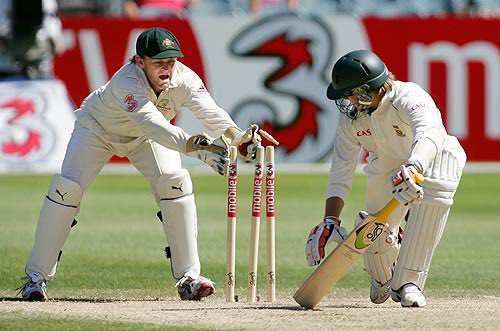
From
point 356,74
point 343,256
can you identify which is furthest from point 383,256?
point 356,74

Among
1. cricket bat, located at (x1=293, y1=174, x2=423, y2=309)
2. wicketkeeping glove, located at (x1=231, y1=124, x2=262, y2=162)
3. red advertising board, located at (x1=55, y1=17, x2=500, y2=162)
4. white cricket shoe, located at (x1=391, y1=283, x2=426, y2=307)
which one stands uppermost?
wicketkeeping glove, located at (x1=231, y1=124, x2=262, y2=162)

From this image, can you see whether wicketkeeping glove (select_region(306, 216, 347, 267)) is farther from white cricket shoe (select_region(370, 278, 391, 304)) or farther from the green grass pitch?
the green grass pitch

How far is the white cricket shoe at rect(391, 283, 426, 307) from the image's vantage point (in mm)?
5758

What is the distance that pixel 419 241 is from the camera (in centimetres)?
582

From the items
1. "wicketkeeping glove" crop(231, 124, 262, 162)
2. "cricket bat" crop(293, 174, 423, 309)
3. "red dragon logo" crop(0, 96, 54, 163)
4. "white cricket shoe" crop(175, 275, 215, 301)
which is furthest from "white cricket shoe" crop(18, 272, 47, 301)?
"red dragon logo" crop(0, 96, 54, 163)

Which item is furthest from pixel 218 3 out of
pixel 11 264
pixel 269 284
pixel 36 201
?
pixel 269 284

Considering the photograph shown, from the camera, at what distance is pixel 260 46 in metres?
15.5

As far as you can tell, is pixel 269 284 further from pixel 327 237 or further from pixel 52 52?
pixel 52 52

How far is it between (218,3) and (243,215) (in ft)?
23.7

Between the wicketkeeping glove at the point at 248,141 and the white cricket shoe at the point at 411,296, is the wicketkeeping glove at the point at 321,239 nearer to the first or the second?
the white cricket shoe at the point at 411,296

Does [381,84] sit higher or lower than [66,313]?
higher

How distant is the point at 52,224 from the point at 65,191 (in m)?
0.20

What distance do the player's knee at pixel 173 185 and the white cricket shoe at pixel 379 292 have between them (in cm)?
114

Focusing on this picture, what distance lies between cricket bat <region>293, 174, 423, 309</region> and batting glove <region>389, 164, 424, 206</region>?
0.31m
